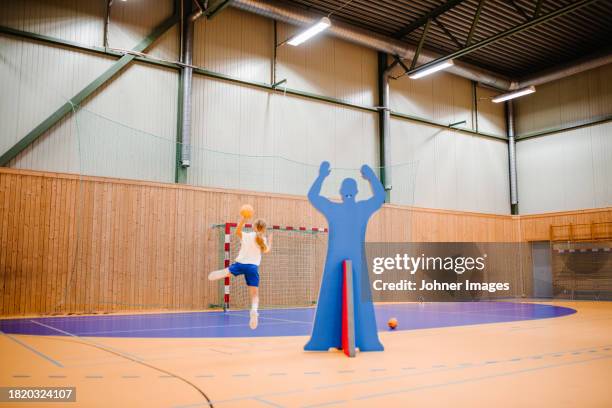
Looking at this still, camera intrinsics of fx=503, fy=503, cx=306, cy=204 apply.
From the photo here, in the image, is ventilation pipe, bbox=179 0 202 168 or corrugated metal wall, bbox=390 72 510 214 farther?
corrugated metal wall, bbox=390 72 510 214

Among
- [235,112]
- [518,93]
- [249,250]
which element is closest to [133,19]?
[235,112]

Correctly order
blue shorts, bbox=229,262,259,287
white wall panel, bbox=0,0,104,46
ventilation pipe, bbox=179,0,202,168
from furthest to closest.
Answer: ventilation pipe, bbox=179,0,202,168
white wall panel, bbox=0,0,104,46
blue shorts, bbox=229,262,259,287

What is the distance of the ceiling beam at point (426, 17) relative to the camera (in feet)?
49.8

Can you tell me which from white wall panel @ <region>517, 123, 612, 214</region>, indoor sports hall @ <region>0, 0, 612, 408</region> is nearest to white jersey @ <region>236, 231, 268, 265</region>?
indoor sports hall @ <region>0, 0, 612, 408</region>

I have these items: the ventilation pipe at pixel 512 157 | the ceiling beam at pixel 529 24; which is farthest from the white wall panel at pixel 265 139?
the ventilation pipe at pixel 512 157

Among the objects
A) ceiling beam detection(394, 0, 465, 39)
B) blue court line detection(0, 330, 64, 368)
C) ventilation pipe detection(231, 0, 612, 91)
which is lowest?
blue court line detection(0, 330, 64, 368)

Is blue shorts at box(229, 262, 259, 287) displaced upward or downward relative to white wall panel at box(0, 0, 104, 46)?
downward

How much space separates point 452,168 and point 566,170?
14.4 ft

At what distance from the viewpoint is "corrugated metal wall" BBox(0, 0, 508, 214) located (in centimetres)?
1145

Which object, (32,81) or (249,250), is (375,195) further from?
(32,81)

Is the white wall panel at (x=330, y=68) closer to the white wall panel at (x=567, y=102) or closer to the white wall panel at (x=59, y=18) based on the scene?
the white wall panel at (x=59, y=18)

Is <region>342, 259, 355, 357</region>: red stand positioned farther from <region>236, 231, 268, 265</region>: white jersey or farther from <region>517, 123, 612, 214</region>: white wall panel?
<region>517, 123, 612, 214</region>: white wall panel

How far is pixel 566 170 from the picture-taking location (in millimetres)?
19422

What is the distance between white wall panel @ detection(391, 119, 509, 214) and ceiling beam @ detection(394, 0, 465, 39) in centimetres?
298
